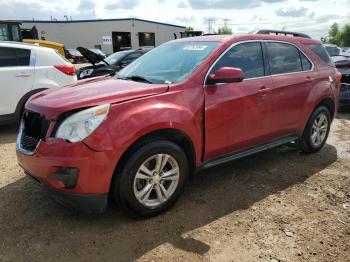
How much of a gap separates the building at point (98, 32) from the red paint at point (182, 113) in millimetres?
46754

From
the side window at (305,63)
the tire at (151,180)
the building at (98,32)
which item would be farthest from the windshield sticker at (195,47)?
the building at (98,32)

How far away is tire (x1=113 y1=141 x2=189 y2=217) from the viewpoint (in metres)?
3.35

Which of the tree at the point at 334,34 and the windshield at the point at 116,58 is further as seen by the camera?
the tree at the point at 334,34

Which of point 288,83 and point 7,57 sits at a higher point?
point 7,57

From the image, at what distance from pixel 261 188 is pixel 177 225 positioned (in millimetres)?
1313

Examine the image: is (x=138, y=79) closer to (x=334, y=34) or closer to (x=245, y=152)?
(x=245, y=152)

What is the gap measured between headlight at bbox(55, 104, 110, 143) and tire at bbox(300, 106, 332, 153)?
3280 mm

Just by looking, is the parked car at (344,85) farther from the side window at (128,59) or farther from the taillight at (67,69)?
the side window at (128,59)

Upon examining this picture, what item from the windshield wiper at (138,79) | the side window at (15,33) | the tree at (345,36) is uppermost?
the side window at (15,33)

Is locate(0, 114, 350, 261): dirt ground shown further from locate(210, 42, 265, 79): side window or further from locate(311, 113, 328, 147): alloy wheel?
locate(210, 42, 265, 79): side window

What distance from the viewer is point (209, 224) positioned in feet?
11.8

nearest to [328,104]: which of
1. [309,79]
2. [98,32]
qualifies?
[309,79]

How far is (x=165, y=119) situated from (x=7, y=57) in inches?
185

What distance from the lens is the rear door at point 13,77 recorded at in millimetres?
6815
